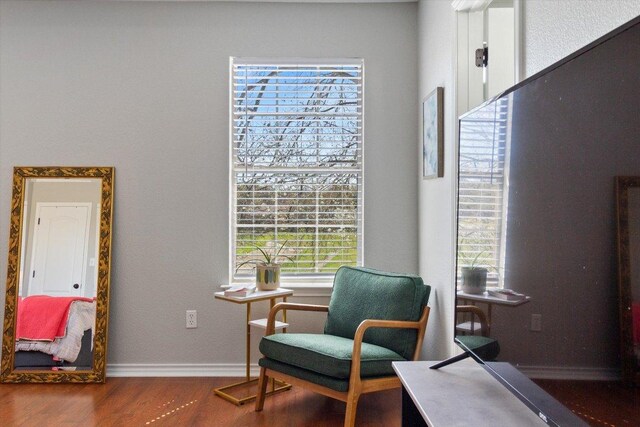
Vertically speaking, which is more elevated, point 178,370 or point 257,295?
point 257,295

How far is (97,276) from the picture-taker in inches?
141

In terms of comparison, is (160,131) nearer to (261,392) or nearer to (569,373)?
(261,392)

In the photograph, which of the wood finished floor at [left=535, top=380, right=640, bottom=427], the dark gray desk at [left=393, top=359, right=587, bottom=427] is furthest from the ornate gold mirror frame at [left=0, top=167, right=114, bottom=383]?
the wood finished floor at [left=535, top=380, right=640, bottom=427]

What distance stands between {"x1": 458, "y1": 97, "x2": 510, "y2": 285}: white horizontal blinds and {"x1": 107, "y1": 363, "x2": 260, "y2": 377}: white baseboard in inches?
87.8

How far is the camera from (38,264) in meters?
3.60

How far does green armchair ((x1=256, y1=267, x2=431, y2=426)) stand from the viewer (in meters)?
2.64

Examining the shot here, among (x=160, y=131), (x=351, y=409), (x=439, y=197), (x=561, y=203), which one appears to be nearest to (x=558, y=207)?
(x=561, y=203)

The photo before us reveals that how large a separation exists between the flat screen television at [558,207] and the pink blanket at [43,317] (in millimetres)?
2859

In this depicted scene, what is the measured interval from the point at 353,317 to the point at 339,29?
198cm

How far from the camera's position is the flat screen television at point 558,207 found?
3.29 feet

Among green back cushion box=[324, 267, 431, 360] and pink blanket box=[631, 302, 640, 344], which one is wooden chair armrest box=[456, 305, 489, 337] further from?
green back cushion box=[324, 267, 431, 360]

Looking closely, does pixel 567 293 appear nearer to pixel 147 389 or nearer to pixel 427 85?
pixel 427 85

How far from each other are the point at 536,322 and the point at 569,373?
0.53 ft

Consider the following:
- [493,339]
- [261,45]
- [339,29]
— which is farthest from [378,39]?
[493,339]
